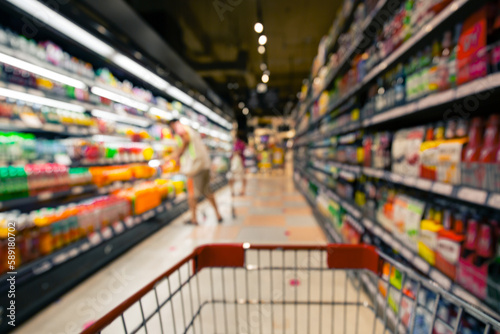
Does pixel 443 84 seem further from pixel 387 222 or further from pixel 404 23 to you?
pixel 387 222

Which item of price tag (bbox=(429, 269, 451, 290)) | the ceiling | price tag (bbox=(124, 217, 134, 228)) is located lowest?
price tag (bbox=(124, 217, 134, 228))

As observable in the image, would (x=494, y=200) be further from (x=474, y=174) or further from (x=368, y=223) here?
(x=368, y=223)

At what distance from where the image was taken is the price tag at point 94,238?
238cm

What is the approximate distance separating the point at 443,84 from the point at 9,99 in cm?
346

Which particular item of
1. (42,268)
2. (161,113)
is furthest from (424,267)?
(161,113)

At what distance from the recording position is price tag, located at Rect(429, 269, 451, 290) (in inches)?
41.3

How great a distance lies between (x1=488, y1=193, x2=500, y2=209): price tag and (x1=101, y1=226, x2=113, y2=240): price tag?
3084 millimetres

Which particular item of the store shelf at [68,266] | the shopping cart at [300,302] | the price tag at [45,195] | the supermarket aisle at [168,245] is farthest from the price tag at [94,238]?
the shopping cart at [300,302]

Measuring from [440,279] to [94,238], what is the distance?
287 cm

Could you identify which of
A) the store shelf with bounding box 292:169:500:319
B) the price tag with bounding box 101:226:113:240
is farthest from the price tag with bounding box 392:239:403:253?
the price tag with bounding box 101:226:113:240

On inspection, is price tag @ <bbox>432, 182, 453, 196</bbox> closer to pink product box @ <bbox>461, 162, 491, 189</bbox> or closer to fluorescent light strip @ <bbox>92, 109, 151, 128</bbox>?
pink product box @ <bbox>461, 162, 491, 189</bbox>

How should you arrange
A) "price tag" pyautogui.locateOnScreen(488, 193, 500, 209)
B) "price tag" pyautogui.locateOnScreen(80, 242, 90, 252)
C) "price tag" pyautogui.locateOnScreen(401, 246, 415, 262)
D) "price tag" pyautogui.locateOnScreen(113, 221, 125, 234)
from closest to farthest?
1. "price tag" pyautogui.locateOnScreen(488, 193, 500, 209)
2. "price tag" pyautogui.locateOnScreen(401, 246, 415, 262)
3. "price tag" pyautogui.locateOnScreen(80, 242, 90, 252)
4. "price tag" pyautogui.locateOnScreen(113, 221, 125, 234)

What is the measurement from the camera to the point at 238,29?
5.68m

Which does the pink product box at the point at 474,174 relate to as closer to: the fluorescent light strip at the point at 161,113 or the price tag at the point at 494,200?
the price tag at the point at 494,200
